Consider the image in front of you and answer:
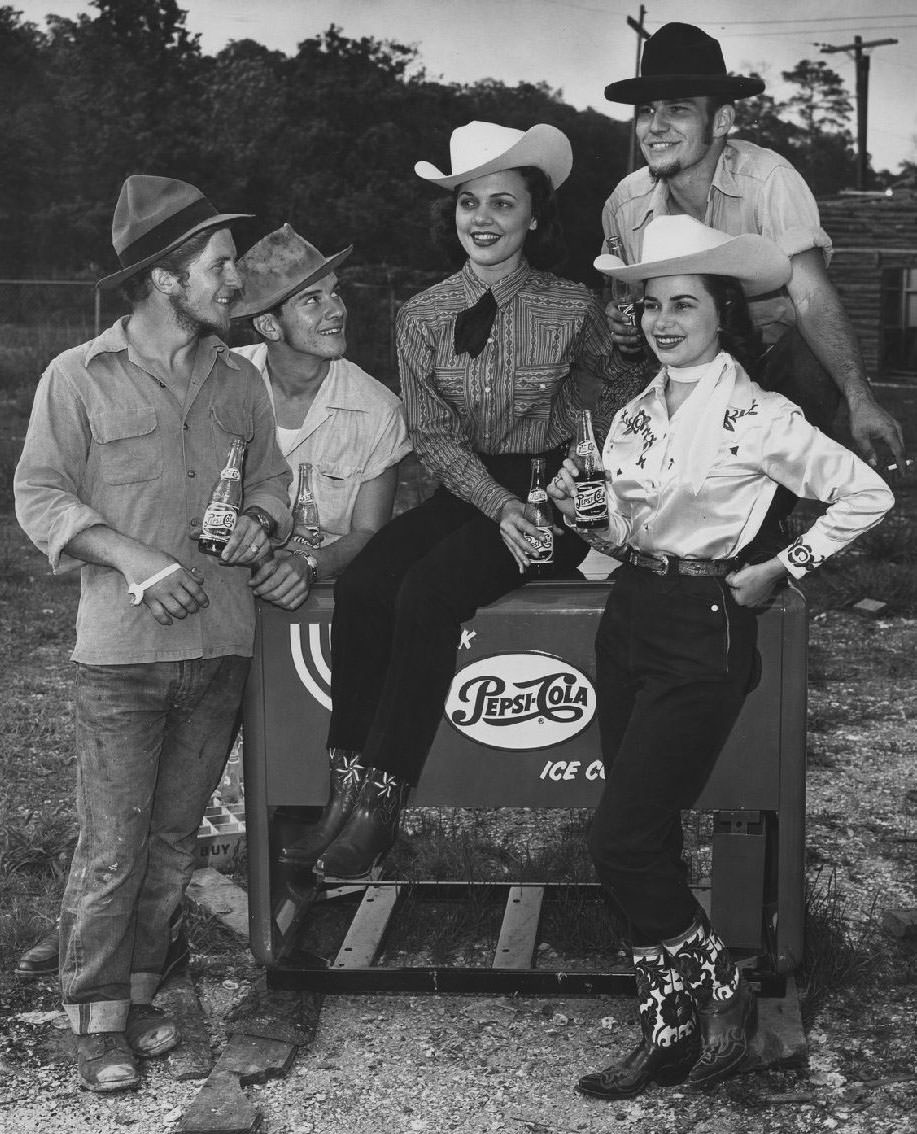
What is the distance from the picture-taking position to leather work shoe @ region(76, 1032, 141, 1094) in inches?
142

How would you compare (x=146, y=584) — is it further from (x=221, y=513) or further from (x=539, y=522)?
(x=539, y=522)

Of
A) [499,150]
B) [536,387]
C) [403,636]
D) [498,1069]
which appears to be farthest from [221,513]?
[498,1069]

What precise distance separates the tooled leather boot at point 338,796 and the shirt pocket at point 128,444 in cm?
86

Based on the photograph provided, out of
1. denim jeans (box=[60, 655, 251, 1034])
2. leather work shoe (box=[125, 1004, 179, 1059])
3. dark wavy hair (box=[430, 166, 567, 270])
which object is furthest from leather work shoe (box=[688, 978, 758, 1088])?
dark wavy hair (box=[430, 166, 567, 270])

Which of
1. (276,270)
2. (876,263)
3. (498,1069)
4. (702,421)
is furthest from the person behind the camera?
(876,263)

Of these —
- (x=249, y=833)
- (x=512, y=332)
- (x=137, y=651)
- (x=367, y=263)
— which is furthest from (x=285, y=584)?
(x=367, y=263)

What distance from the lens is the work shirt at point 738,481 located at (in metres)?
3.35

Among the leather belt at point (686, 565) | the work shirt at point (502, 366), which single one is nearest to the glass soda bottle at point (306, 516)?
the work shirt at point (502, 366)

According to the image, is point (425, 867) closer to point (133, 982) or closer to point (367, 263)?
point (133, 982)

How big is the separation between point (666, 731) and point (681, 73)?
6.25 feet

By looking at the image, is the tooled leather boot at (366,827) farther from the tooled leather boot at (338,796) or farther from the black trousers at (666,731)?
the black trousers at (666,731)

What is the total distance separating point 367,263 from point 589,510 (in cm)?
2944

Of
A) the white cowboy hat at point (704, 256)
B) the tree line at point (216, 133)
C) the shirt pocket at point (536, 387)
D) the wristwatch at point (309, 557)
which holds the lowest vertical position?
the wristwatch at point (309, 557)

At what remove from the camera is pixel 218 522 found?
3545mm
